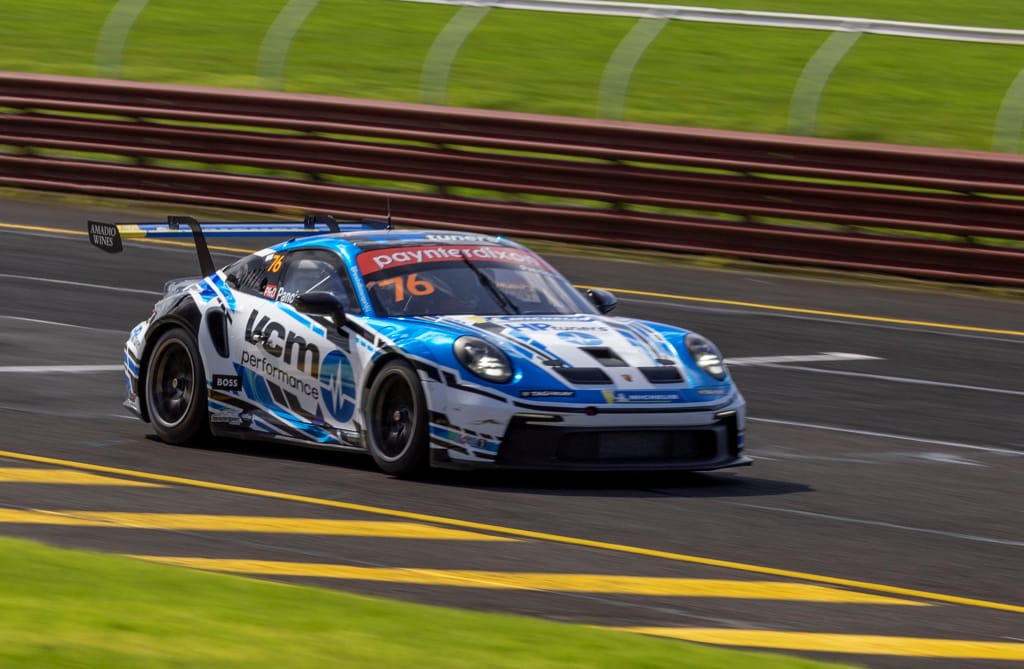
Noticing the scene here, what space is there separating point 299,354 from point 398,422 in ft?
2.85

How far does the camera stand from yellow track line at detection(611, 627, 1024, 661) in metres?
6.65

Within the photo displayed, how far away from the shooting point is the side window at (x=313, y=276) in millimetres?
10789

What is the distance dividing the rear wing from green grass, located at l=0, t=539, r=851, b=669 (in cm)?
474

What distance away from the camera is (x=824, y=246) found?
1994 centimetres

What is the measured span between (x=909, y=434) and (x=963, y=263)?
749 cm

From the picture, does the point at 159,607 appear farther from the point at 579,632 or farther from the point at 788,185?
the point at 788,185

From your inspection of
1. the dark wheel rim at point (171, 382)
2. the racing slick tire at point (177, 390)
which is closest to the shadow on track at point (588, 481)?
the racing slick tire at point (177, 390)

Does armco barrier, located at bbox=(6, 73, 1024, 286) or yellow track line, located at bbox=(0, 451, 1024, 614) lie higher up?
armco barrier, located at bbox=(6, 73, 1024, 286)

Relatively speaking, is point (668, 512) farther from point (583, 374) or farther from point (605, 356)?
point (605, 356)

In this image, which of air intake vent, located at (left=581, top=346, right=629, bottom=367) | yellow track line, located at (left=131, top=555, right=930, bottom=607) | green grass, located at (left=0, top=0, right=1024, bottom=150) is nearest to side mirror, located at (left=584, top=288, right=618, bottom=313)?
air intake vent, located at (left=581, top=346, right=629, bottom=367)

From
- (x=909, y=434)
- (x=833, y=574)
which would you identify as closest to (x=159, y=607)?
(x=833, y=574)

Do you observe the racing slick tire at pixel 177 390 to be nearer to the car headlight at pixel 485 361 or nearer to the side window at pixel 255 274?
the side window at pixel 255 274

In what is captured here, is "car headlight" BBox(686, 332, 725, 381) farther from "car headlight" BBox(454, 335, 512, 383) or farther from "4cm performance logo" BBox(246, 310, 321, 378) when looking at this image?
"4cm performance logo" BBox(246, 310, 321, 378)

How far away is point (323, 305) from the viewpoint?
10375 millimetres
